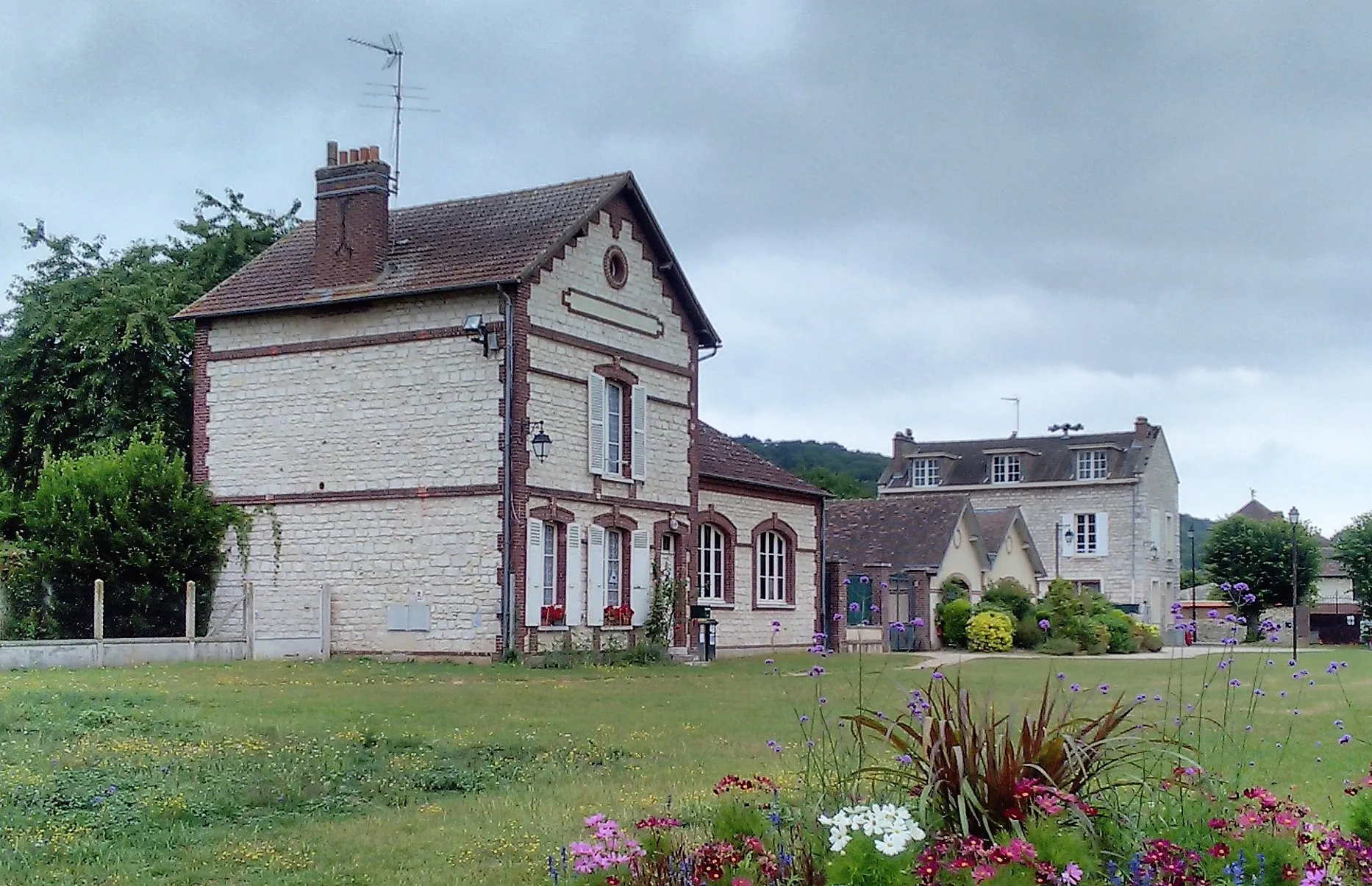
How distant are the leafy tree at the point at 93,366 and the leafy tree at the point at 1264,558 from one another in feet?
132

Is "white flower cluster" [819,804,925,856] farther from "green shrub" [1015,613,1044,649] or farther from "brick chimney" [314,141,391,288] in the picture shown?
"green shrub" [1015,613,1044,649]

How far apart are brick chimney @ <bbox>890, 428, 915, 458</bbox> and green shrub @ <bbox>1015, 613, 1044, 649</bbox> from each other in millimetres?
24636

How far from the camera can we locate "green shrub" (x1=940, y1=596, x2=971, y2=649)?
38500 millimetres

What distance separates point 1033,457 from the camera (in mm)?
60812

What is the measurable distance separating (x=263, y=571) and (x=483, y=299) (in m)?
6.07

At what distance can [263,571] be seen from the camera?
25.7m

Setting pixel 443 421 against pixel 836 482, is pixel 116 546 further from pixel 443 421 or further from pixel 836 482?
pixel 836 482

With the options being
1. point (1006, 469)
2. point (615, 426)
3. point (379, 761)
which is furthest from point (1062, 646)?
point (379, 761)

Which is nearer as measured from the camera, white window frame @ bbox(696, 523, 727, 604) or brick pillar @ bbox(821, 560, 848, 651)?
white window frame @ bbox(696, 523, 727, 604)

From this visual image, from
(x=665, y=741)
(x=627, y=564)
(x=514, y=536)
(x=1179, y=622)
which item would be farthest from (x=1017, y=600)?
(x=1179, y=622)

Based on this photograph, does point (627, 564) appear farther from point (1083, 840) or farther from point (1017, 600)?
point (1083, 840)

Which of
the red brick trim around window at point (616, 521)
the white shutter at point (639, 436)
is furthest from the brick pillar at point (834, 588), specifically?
the red brick trim around window at point (616, 521)

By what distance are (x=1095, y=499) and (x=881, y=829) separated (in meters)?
55.7

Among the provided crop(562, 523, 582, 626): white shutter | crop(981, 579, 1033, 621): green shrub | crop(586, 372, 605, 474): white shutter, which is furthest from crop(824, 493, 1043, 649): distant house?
crop(562, 523, 582, 626): white shutter
